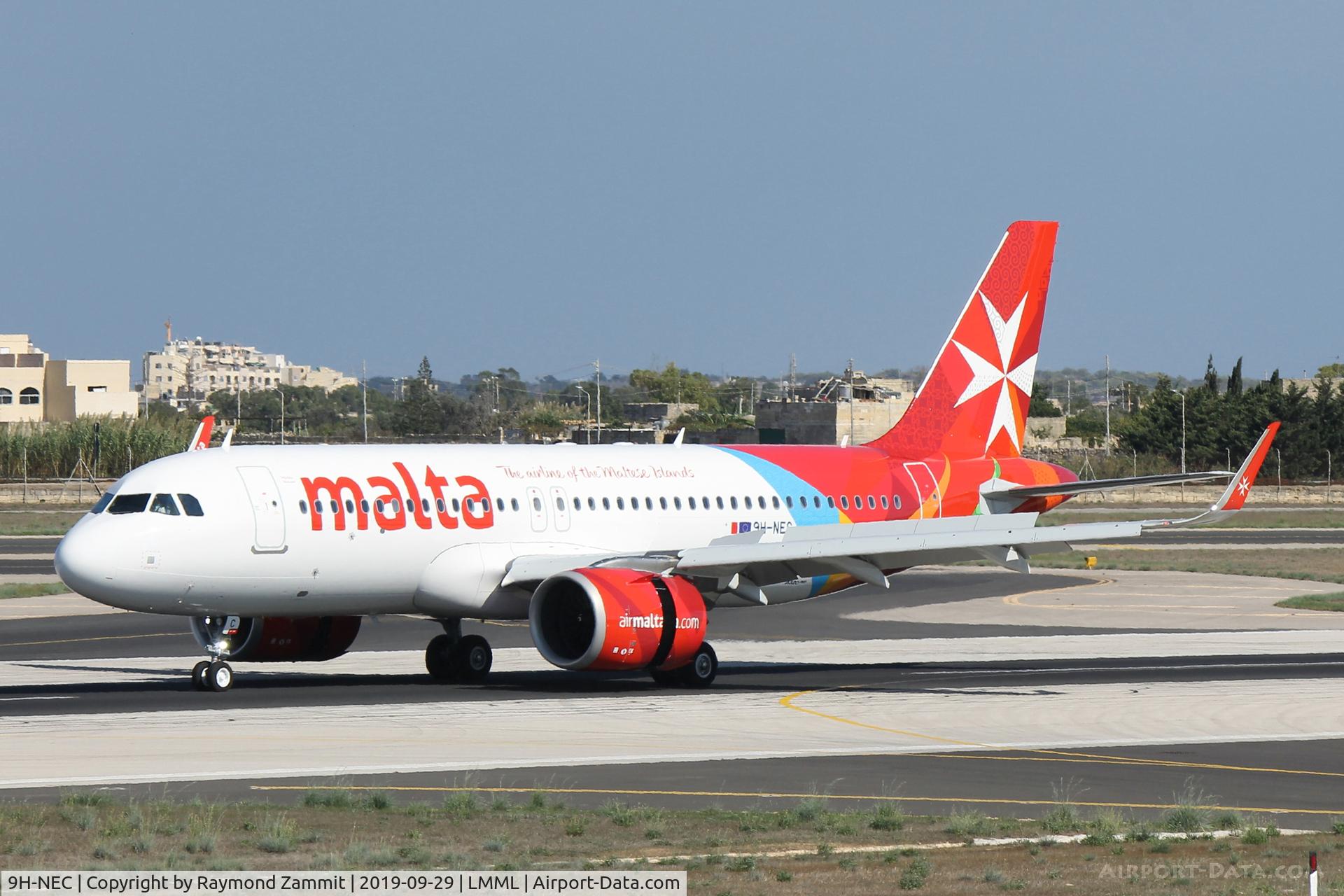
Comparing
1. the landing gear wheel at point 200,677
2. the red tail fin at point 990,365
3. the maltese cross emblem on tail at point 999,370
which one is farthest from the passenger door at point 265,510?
the maltese cross emblem on tail at point 999,370

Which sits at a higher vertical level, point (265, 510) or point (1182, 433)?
point (1182, 433)

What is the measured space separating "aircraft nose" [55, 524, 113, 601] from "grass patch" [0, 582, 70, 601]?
28.2 meters

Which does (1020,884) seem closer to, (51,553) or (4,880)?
(4,880)

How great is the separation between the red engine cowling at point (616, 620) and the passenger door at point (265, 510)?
4762 mm

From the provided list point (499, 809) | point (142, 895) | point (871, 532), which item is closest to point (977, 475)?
point (871, 532)

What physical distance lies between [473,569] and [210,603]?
4964 millimetres

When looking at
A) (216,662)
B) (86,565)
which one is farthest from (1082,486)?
(86,565)

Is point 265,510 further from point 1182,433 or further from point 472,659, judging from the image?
point 1182,433

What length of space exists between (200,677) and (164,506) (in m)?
3.39

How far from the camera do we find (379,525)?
33.5 metres

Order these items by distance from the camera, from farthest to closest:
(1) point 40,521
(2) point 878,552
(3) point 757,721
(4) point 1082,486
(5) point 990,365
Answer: (1) point 40,521
(5) point 990,365
(4) point 1082,486
(2) point 878,552
(3) point 757,721

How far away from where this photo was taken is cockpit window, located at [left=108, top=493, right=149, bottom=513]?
103 feet

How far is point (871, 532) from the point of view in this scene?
121ft

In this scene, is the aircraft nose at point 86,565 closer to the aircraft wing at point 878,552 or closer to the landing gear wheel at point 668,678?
the aircraft wing at point 878,552
